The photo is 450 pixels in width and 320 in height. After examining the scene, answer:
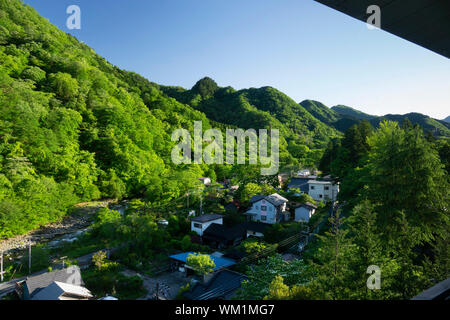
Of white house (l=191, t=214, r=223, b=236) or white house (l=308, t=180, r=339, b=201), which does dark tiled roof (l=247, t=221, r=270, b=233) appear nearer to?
white house (l=191, t=214, r=223, b=236)

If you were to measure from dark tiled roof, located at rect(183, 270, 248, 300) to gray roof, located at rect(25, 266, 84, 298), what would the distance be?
16.3ft

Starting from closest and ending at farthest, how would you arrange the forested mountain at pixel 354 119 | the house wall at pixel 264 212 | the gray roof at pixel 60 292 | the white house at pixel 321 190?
1. the gray roof at pixel 60 292
2. the house wall at pixel 264 212
3. the white house at pixel 321 190
4. the forested mountain at pixel 354 119

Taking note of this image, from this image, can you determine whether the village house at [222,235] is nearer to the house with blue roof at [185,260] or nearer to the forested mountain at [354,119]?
the house with blue roof at [185,260]

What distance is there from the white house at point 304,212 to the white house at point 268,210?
0.89 metres

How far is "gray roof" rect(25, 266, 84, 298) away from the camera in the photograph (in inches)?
409

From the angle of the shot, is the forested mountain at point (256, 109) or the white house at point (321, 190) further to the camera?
the forested mountain at point (256, 109)

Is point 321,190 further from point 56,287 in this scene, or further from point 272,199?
point 56,287

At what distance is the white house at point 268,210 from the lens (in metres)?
21.2

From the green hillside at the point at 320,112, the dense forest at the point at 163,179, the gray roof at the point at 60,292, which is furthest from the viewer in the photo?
the green hillside at the point at 320,112

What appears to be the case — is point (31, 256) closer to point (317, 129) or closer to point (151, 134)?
point (151, 134)

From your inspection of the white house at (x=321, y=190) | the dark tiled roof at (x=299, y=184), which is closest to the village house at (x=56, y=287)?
the white house at (x=321, y=190)

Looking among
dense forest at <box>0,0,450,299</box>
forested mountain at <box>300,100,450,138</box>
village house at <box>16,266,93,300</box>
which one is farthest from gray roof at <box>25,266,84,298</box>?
forested mountain at <box>300,100,450,138</box>

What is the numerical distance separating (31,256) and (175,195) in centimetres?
1118

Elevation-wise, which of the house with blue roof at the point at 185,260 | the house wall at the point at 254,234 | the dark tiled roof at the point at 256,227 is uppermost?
the dark tiled roof at the point at 256,227
